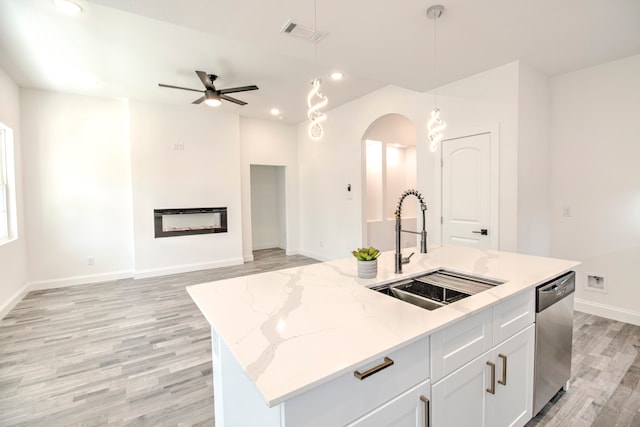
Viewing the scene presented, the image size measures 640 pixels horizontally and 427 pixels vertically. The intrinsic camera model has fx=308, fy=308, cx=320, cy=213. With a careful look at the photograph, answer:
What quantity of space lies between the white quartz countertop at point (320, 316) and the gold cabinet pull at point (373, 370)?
0.06 m

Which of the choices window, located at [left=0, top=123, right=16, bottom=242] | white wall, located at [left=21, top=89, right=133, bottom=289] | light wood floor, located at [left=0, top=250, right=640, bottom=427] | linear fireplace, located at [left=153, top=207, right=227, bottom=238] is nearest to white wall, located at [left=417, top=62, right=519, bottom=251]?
light wood floor, located at [left=0, top=250, right=640, bottom=427]

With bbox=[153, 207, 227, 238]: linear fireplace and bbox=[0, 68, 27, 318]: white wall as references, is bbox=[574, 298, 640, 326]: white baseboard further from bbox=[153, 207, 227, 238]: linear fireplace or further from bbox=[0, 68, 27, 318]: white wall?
bbox=[0, 68, 27, 318]: white wall

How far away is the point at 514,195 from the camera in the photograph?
334 centimetres

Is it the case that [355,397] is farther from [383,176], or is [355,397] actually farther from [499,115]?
[383,176]

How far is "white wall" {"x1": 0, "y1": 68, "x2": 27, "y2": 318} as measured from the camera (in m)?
3.78

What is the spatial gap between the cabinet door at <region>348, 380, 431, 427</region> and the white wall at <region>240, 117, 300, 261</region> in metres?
5.71

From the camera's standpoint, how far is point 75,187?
493cm

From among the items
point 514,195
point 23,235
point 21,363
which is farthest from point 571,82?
point 23,235

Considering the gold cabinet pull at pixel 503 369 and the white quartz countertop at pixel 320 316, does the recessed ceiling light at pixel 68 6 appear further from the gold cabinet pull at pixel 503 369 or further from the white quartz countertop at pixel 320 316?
the gold cabinet pull at pixel 503 369

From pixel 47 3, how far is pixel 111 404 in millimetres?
3180

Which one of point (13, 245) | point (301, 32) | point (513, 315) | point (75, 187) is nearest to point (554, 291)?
point (513, 315)

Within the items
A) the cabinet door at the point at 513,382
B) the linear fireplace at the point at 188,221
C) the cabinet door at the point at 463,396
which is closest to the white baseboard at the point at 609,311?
the cabinet door at the point at 513,382

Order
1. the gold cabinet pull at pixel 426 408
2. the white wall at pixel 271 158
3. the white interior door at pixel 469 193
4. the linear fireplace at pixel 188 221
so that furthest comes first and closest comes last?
1. the white wall at pixel 271 158
2. the linear fireplace at pixel 188 221
3. the white interior door at pixel 469 193
4. the gold cabinet pull at pixel 426 408

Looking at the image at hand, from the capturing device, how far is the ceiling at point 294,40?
2.28 metres
